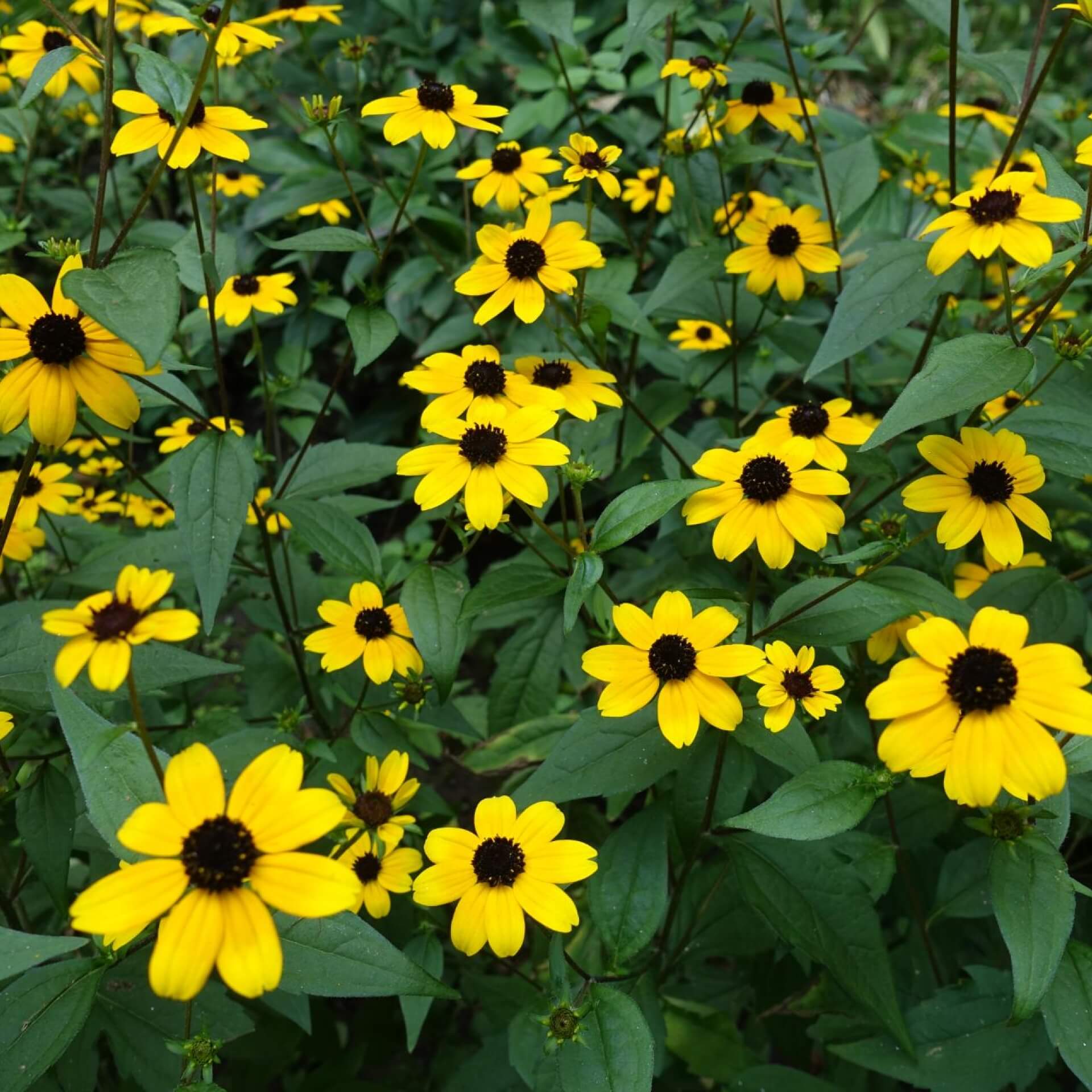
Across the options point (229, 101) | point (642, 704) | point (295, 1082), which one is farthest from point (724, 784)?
point (229, 101)

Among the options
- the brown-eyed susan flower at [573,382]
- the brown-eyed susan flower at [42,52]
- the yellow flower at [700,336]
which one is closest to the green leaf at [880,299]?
the brown-eyed susan flower at [573,382]

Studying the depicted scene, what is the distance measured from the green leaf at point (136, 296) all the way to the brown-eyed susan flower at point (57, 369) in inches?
4.8

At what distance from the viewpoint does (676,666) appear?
1.31 metres

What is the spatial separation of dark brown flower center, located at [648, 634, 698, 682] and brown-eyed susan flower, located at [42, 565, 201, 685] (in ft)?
2.05

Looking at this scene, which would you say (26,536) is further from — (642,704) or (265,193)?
(265,193)

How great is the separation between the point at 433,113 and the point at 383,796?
1252 millimetres

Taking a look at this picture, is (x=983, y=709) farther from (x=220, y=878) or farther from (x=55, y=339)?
(x=55, y=339)

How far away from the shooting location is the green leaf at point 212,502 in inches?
56.4

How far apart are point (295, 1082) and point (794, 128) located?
2.54 meters

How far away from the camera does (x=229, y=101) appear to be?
4234 mm

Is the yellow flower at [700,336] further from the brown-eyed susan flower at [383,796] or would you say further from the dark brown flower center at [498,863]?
the dark brown flower center at [498,863]

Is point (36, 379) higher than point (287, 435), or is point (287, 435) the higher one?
point (36, 379)

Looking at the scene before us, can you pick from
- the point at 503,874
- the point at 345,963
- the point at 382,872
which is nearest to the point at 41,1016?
the point at 345,963

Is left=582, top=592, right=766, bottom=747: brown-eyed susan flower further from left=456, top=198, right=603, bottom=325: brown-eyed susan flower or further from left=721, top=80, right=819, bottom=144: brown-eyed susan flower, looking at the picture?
left=721, top=80, right=819, bottom=144: brown-eyed susan flower
